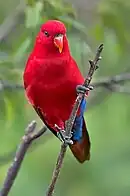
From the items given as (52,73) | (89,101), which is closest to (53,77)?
(52,73)

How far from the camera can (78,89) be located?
8.67 feet

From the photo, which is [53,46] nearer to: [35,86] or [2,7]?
[35,86]

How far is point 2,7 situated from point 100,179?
1.33 metres

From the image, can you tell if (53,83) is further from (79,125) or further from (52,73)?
(79,125)

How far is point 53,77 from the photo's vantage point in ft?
9.14

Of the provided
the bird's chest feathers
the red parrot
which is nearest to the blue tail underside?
the red parrot

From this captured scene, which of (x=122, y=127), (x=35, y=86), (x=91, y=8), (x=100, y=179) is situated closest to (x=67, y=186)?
(x=100, y=179)

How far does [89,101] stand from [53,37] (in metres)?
1.53

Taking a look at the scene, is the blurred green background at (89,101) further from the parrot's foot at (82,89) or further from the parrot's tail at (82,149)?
the parrot's foot at (82,89)

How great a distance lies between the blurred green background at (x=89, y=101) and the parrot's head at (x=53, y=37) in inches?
9.3

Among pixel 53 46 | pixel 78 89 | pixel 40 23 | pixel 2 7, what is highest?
pixel 2 7

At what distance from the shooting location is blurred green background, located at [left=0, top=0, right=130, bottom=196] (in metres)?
3.21

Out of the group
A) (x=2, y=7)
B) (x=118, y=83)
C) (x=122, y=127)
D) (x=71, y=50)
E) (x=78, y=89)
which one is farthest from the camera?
(x=122, y=127)

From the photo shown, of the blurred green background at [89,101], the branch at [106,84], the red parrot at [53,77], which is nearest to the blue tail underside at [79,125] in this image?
the red parrot at [53,77]
